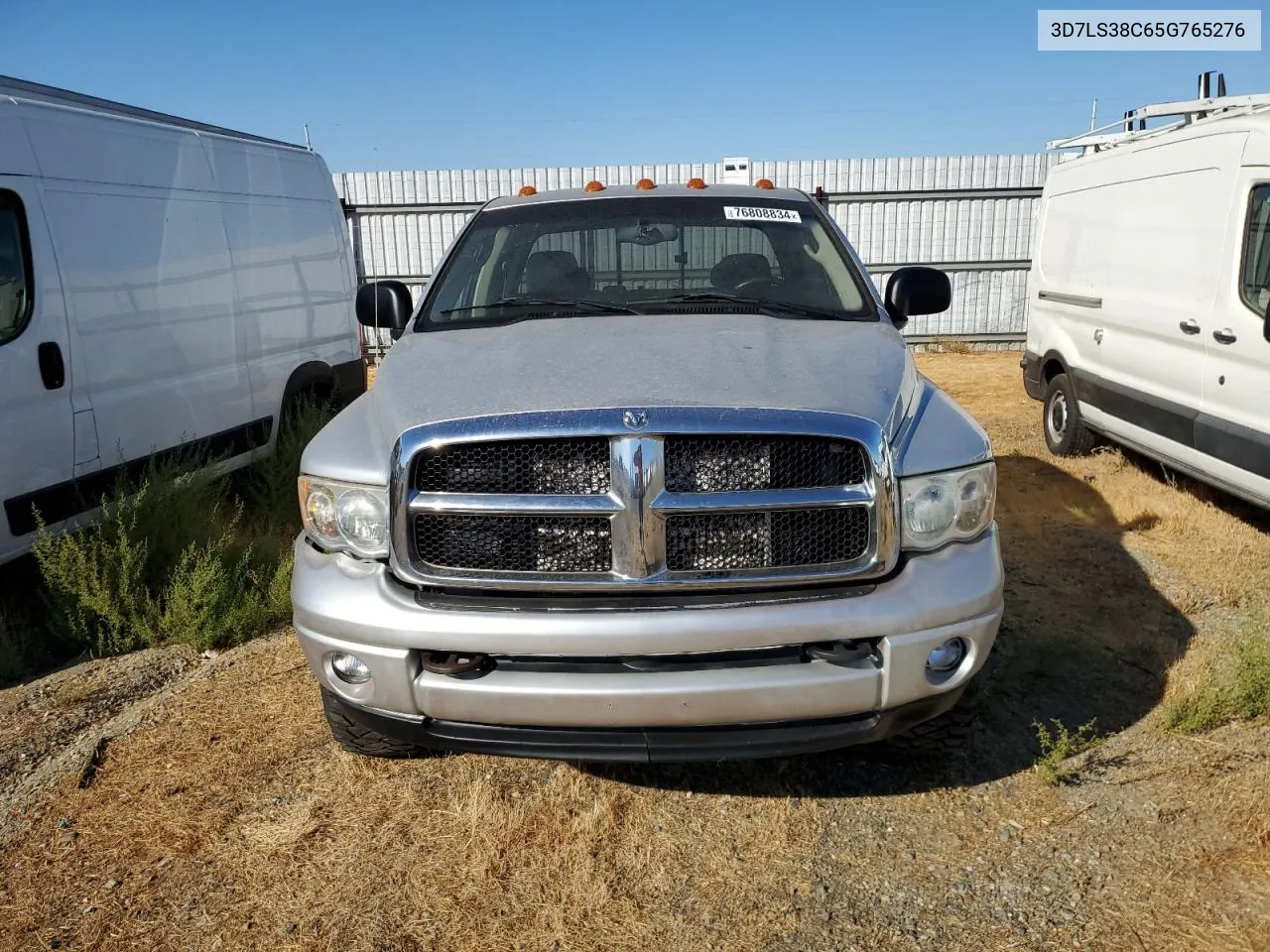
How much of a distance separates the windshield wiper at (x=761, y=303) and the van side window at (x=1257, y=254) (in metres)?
2.76

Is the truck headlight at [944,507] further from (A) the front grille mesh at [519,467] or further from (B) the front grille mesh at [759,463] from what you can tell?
(A) the front grille mesh at [519,467]

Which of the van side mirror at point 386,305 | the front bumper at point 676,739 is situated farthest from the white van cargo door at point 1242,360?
the van side mirror at point 386,305

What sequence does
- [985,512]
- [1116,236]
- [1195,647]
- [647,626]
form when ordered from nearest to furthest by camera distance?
[647,626] < [985,512] < [1195,647] < [1116,236]

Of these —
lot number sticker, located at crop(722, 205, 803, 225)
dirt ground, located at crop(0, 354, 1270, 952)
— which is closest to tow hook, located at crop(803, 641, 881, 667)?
dirt ground, located at crop(0, 354, 1270, 952)

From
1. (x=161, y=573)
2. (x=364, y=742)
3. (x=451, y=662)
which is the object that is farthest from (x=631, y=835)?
(x=161, y=573)

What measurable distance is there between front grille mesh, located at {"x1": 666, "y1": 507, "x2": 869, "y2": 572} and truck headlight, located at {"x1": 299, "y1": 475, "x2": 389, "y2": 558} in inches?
31.2

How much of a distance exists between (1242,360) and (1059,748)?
307 centimetres

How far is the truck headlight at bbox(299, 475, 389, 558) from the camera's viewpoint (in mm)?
2449

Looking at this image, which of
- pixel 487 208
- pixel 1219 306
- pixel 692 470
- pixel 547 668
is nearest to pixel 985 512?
pixel 692 470

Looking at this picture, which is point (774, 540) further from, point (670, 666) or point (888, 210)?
point (888, 210)

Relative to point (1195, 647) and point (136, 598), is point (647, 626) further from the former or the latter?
point (136, 598)

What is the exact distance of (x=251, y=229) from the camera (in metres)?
5.70

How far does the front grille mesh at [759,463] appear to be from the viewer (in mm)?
2332

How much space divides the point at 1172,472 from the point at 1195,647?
335cm
